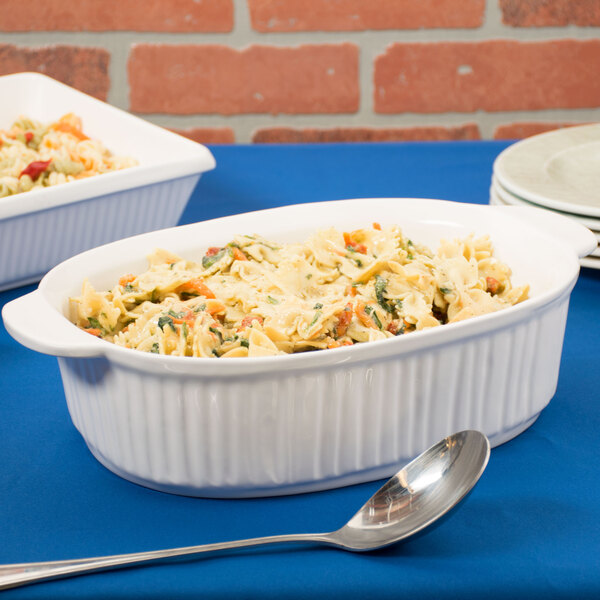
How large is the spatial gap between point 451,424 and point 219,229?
13.0 inches

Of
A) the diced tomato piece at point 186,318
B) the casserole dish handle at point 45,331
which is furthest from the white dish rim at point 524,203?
the casserole dish handle at point 45,331

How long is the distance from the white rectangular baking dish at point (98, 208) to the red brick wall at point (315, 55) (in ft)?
2.61

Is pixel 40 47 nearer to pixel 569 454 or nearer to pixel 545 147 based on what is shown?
pixel 545 147

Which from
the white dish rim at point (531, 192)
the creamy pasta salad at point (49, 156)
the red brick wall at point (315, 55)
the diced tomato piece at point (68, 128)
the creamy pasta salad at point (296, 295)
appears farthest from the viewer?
the red brick wall at point (315, 55)

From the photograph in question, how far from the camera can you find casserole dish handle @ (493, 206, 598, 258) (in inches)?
34.1

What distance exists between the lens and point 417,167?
144cm

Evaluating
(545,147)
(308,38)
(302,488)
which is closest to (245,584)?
(302,488)

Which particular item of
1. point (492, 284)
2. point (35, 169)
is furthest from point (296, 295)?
point (35, 169)

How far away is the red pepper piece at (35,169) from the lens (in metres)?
1.12

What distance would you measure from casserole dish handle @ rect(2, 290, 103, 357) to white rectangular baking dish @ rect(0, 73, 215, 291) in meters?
0.28

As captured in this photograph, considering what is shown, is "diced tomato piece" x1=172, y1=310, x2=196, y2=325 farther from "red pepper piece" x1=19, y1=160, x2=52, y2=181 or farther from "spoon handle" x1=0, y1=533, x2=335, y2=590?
"red pepper piece" x1=19, y1=160, x2=52, y2=181

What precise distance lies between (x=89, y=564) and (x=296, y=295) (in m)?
0.31

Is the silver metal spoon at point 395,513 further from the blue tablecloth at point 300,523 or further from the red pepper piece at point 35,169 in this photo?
the red pepper piece at point 35,169

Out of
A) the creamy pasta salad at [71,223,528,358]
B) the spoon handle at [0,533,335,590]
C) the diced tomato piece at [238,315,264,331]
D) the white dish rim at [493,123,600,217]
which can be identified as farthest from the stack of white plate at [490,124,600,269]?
the spoon handle at [0,533,335,590]
